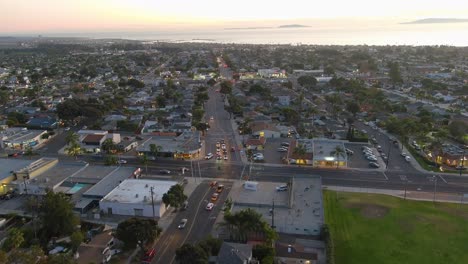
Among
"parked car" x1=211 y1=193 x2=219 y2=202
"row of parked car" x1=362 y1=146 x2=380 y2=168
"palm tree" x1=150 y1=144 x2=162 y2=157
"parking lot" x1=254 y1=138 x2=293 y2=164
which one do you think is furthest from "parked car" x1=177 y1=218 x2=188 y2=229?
"row of parked car" x1=362 y1=146 x2=380 y2=168

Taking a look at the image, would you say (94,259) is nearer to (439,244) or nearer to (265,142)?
(439,244)

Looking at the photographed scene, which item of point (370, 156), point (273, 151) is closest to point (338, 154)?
point (370, 156)

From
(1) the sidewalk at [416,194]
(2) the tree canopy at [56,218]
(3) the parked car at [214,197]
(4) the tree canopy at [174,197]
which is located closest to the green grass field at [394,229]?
(1) the sidewalk at [416,194]

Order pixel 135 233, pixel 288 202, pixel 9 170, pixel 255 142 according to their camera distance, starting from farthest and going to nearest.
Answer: pixel 255 142
pixel 9 170
pixel 288 202
pixel 135 233

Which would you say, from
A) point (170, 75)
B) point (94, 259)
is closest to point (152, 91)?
point (170, 75)

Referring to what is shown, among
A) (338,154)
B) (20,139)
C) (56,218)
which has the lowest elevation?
(20,139)

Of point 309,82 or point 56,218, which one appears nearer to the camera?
point 56,218

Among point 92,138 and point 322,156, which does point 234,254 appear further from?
point 92,138
